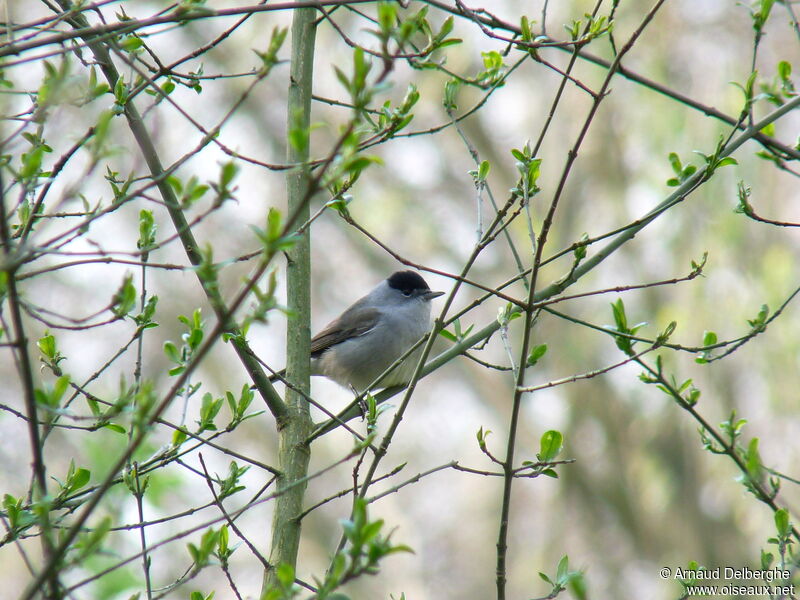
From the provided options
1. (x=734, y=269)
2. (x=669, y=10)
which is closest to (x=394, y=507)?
(x=734, y=269)

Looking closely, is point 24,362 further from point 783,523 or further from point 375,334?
point 375,334

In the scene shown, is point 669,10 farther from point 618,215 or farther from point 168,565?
point 168,565

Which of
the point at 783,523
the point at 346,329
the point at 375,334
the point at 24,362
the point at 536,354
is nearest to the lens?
the point at 24,362

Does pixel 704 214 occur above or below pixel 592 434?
above

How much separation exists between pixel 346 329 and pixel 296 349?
11.5ft

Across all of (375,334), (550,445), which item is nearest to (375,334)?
(375,334)

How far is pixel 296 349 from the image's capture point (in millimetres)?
3576

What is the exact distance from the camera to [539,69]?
12.8 metres

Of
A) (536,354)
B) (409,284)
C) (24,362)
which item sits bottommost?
(24,362)

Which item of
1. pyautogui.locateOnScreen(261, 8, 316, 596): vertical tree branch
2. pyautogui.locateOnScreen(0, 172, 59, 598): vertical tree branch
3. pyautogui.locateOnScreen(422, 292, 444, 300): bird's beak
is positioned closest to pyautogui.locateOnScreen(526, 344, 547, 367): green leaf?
pyautogui.locateOnScreen(261, 8, 316, 596): vertical tree branch

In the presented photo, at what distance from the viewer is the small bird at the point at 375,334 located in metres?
6.78

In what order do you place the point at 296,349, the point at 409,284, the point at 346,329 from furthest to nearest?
the point at 409,284 → the point at 346,329 → the point at 296,349

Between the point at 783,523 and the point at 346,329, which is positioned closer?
the point at 783,523

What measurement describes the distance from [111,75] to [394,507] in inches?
485
